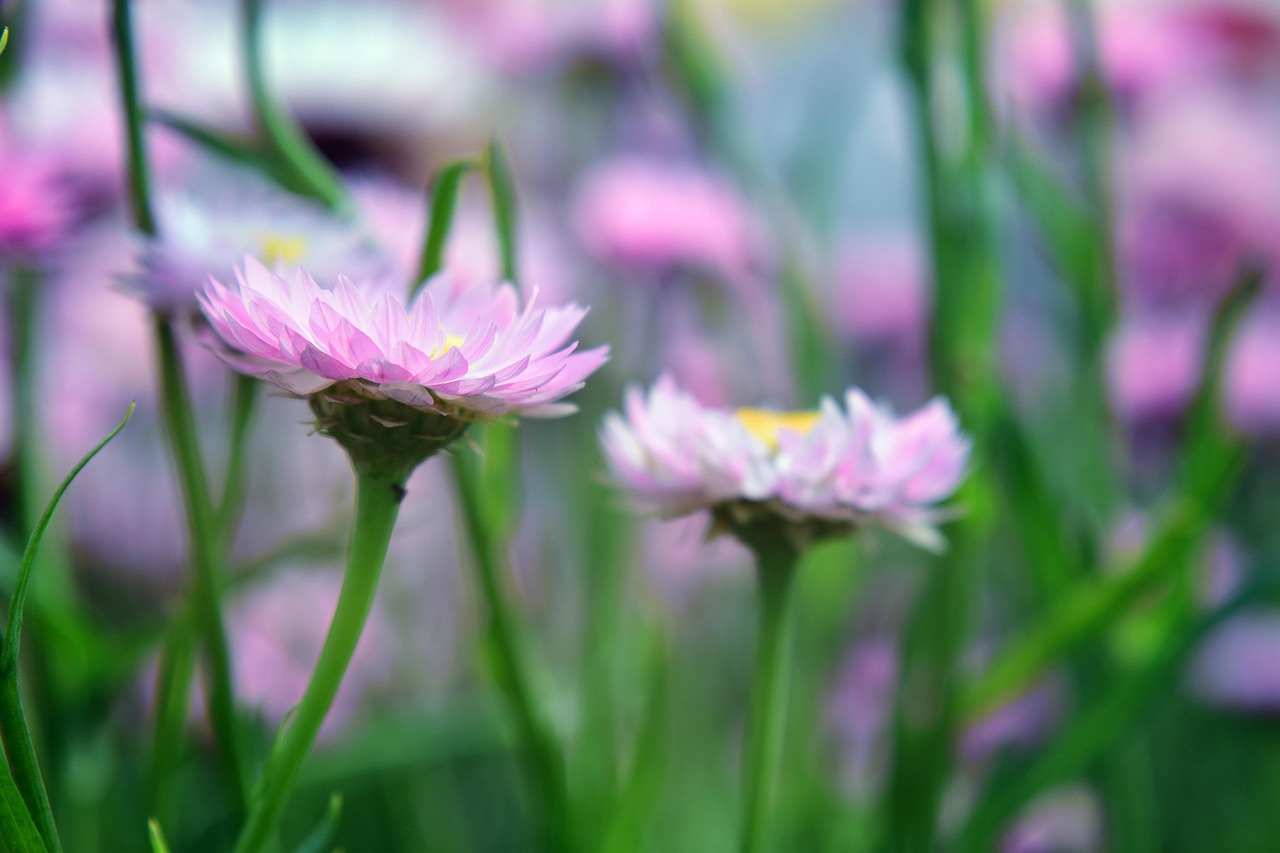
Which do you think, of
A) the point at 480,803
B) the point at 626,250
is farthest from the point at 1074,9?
the point at 480,803

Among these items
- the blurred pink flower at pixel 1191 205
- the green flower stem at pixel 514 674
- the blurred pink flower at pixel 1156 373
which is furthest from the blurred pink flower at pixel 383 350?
the blurred pink flower at pixel 1191 205

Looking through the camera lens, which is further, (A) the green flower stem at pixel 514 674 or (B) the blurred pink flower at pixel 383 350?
(A) the green flower stem at pixel 514 674

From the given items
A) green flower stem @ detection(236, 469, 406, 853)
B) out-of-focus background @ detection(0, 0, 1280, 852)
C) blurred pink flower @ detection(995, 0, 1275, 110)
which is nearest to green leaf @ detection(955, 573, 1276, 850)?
out-of-focus background @ detection(0, 0, 1280, 852)

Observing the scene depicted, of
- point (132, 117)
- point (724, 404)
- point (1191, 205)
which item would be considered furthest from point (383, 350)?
point (1191, 205)

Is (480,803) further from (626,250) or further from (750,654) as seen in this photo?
(626,250)

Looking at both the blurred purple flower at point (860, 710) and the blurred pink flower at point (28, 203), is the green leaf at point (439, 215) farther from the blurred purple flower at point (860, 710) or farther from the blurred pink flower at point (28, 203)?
the blurred purple flower at point (860, 710)

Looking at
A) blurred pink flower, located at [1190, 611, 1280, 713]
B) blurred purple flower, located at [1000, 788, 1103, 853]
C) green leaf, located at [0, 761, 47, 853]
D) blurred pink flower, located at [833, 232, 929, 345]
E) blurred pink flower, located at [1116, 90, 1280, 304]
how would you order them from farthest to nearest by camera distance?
blurred pink flower, located at [833, 232, 929, 345] → blurred pink flower, located at [1116, 90, 1280, 304] → blurred pink flower, located at [1190, 611, 1280, 713] → blurred purple flower, located at [1000, 788, 1103, 853] → green leaf, located at [0, 761, 47, 853]

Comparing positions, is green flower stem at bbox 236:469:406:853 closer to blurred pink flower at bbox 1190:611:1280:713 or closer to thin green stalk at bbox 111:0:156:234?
thin green stalk at bbox 111:0:156:234
